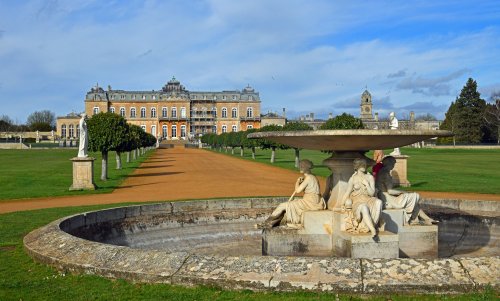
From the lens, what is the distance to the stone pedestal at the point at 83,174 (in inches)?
776

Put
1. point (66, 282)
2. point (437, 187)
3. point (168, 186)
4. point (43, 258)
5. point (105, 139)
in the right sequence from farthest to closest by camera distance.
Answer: point (105, 139) < point (168, 186) < point (437, 187) < point (43, 258) < point (66, 282)

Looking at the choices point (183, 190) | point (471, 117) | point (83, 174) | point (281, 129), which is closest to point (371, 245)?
point (183, 190)

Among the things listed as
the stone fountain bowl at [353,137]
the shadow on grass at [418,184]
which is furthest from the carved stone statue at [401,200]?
the shadow on grass at [418,184]

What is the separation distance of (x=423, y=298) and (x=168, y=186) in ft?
56.6

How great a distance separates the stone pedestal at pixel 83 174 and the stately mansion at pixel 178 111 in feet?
300

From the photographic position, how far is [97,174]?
2683cm

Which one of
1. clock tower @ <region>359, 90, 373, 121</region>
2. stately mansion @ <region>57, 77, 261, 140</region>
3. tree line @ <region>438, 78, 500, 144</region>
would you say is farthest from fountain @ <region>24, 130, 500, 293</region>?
clock tower @ <region>359, 90, 373, 121</region>

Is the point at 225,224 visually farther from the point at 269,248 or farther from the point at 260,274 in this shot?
the point at 260,274

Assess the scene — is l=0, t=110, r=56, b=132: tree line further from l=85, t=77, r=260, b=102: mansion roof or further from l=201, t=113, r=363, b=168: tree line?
l=201, t=113, r=363, b=168: tree line

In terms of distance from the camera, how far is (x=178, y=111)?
367 ft

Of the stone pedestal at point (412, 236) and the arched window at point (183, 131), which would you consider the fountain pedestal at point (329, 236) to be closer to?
the stone pedestal at point (412, 236)

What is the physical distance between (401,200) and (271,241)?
194 centimetres

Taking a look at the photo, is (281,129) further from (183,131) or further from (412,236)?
(183,131)

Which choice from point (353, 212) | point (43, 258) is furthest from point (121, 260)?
point (353, 212)
